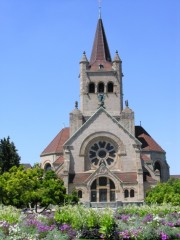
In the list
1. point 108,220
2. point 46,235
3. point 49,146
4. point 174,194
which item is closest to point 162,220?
point 108,220

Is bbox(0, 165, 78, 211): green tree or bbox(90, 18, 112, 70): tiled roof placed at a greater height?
bbox(90, 18, 112, 70): tiled roof

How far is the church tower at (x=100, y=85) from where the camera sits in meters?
75.7

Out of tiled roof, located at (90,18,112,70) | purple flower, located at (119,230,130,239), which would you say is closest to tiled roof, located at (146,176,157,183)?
tiled roof, located at (90,18,112,70)

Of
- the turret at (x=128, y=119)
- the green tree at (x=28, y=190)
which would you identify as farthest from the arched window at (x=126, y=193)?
the green tree at (x=28, y=190)

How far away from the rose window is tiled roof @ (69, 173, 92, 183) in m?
2.44

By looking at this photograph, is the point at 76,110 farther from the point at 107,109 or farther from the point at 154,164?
the point at 154,164

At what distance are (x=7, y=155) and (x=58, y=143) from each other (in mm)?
13185

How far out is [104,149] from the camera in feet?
224

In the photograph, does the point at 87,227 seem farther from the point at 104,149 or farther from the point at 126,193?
the point at 104,149

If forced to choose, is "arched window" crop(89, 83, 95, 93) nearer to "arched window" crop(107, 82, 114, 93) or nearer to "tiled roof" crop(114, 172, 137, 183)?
"arched window" crop(107, 82, 114, 93)

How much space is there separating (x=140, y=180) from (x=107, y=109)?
15379mm

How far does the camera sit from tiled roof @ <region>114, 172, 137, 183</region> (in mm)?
65125

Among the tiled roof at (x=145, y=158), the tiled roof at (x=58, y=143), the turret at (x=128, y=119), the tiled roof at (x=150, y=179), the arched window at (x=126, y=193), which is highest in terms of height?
the turret at (x=128, y=119)

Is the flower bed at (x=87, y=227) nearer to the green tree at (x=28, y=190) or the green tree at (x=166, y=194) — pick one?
the green tree at (x=166, y=194)
